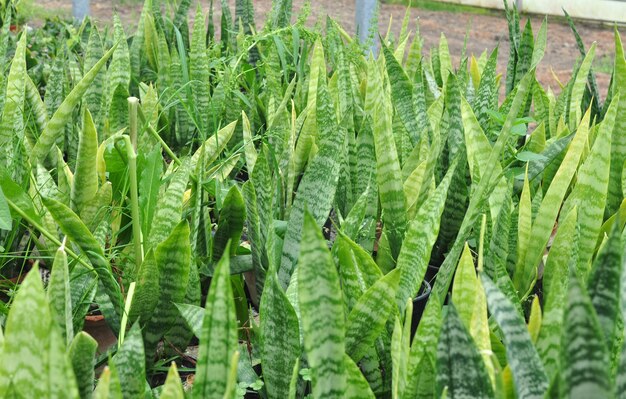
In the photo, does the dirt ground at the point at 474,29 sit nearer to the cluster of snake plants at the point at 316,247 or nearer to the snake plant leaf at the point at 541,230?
the cluster of snake plants at the point at 316,247

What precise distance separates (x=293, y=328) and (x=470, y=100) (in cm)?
83

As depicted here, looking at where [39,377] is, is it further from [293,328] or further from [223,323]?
[293,328]

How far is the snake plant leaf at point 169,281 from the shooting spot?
968mm

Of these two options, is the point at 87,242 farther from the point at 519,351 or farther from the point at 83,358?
the point at 519,351

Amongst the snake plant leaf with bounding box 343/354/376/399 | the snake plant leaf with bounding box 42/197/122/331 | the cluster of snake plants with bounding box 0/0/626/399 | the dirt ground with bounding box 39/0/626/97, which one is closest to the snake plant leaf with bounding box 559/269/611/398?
the cluster of snake plants with bounding box 0/0/626/399

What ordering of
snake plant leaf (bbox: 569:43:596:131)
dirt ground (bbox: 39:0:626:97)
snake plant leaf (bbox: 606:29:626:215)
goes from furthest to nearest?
dirt ground (bbox: 39:0:626:97) < snake plant leaf (bbox: 569:43:596:131) < snake plant leaf (bbox: 606:29:626:215)

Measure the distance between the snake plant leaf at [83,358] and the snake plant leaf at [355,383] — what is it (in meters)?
0.23

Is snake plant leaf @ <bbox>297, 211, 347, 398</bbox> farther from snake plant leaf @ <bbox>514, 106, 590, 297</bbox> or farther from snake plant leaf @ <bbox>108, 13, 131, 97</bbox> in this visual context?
snake plant leaf @ <bbox>108, 13, 131, 97</bbox>

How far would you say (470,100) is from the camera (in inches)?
61.0

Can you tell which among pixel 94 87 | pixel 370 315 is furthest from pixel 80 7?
pixel 370 315

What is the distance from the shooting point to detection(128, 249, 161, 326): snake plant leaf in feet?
3.14

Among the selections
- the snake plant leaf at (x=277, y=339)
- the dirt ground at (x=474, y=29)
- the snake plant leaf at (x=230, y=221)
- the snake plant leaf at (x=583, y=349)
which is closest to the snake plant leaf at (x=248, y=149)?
the snake plant leaf at (x=230, y=221)

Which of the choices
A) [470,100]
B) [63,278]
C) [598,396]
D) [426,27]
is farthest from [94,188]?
[426,27]

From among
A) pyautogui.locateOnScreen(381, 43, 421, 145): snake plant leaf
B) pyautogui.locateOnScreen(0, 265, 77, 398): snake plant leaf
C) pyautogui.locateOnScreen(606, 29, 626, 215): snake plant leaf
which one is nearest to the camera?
pyautogui.locateOnScreen(0, 265, 77, 398): snake plant leaf
